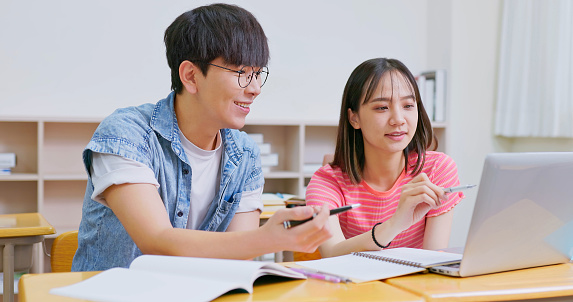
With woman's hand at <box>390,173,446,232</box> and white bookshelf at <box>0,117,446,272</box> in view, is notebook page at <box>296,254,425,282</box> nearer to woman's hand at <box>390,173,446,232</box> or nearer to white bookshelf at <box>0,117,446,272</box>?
woman's hand at <box>390,173,446,232</box>

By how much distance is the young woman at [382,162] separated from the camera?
1.74 meters

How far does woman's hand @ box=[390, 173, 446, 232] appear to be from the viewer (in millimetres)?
1312

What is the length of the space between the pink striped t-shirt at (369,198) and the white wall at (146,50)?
208 centimetres

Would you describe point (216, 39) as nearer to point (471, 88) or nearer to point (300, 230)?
point (300, 230)

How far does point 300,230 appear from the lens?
1013mm

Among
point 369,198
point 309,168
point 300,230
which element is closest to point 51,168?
point 309,168

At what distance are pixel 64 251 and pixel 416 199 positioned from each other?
969 millimetres

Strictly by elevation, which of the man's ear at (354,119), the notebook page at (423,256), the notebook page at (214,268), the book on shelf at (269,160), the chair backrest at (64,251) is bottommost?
the chair backrest at (64,251)

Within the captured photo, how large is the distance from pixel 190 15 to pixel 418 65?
3016 mm

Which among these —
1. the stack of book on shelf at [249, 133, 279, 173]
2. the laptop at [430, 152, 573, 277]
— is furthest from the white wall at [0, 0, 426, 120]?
the laptop at [430, 152, 573, 277]

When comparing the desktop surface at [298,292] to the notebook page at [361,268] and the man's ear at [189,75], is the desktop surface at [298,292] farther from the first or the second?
the man's ear at [189,75]

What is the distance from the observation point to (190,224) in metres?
1.58

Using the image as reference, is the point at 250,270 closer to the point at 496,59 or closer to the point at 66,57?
the point at 66,57

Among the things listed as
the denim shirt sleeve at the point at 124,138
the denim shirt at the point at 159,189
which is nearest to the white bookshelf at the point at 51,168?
the denim shirt at the point at 159,189
